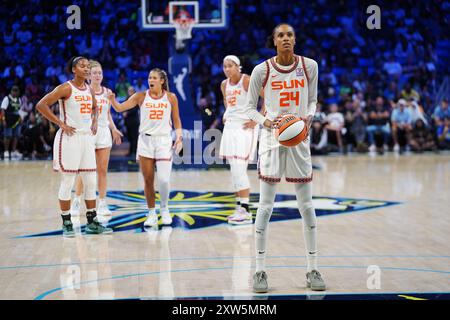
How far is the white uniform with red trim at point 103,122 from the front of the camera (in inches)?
322

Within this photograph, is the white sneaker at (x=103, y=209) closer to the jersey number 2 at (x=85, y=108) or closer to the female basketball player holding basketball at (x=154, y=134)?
the female basketball player holding basketball at (x=154, y=134)

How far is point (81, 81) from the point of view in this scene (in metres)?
7.02

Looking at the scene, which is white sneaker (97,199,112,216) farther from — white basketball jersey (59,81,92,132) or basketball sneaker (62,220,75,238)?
white basketball jersey (59,81,92,132)

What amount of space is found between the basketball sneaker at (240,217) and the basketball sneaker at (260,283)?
2719 mm

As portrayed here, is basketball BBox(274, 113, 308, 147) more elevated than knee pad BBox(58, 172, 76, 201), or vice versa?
basketball BBox(274, 113, 308, 147)

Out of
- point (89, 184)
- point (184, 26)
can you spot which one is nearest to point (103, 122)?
point (89, 184)

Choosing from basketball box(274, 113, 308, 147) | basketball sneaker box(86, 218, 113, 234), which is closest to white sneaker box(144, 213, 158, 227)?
basketball sneaker box(86, 218, 113, 234)

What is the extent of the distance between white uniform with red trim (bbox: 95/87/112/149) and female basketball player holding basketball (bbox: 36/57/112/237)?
39.3 inches

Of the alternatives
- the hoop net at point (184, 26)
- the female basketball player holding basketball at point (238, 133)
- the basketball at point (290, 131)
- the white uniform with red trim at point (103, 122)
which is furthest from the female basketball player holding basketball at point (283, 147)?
the hoop net at point (184, 26)

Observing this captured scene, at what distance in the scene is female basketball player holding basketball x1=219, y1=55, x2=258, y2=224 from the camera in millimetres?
7910

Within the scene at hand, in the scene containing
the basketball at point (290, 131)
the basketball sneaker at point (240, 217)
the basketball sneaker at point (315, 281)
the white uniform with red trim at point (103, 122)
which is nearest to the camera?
the basketball at point (290, 131)

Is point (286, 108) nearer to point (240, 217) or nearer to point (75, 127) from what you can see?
point (75, 127)
